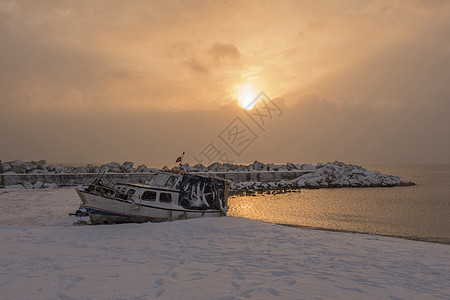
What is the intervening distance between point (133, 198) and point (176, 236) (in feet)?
17.5

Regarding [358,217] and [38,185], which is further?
[38,185]

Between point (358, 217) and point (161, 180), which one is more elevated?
point (161, 180)

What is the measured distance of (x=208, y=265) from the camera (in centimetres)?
795

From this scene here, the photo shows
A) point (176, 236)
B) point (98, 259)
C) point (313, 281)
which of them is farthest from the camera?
point (176, 236)

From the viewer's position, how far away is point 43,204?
2358cm

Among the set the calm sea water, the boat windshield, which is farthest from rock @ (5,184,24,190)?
the boat windshield

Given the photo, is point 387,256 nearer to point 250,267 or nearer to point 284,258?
point 284,258

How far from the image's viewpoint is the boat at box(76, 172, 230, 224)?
599 inches

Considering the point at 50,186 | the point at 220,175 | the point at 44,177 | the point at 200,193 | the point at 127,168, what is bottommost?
the point at 50,186

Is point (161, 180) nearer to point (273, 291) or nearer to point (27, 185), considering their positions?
point (273, 291)

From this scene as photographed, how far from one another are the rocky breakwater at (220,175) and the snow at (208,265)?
97.2 feet

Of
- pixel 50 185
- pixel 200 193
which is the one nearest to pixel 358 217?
pixel 200 193

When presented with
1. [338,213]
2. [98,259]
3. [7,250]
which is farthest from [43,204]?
[338,213]

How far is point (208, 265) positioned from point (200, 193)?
32.1 ft
